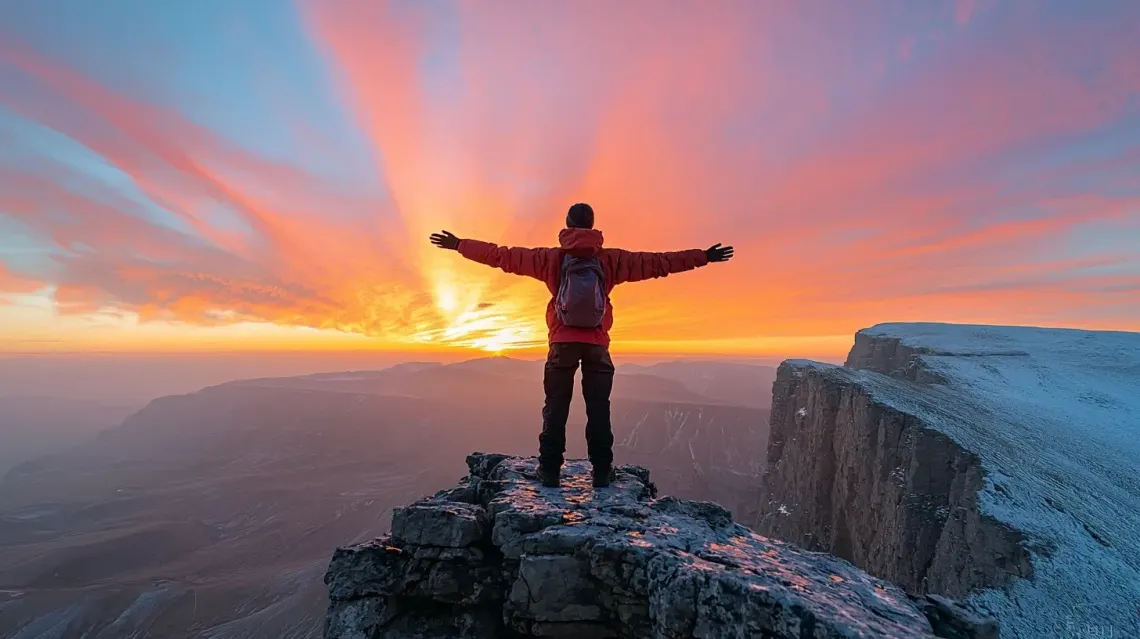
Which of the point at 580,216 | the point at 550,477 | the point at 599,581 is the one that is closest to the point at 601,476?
the point at 550,477

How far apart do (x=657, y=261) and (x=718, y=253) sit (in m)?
0.99

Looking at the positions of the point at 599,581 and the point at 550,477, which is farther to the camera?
the point at 550,477

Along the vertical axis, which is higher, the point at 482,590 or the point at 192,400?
the point at 482,590

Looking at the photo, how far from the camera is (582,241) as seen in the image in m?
6.50

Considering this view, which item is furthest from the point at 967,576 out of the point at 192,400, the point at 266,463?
the point at 192,400

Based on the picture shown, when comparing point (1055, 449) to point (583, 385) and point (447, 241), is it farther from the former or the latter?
point (447, 241)

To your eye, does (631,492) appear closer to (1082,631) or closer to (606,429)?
(606,429)

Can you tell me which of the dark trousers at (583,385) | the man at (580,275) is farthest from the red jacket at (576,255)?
the dark trousers at (583,385)

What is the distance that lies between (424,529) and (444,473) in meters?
103

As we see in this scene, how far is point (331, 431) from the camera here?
131 meters

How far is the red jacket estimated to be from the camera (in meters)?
6.59

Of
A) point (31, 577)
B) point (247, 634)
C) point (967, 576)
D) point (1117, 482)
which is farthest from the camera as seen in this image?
point (31, 577)

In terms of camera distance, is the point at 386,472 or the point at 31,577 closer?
the point at 31,577

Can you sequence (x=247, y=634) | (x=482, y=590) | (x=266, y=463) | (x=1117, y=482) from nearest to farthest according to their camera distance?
1. (x=482, y=590)
2. (x=1117, y=482)
3. (x=247, y=634)
4. (x=266, y=463)
